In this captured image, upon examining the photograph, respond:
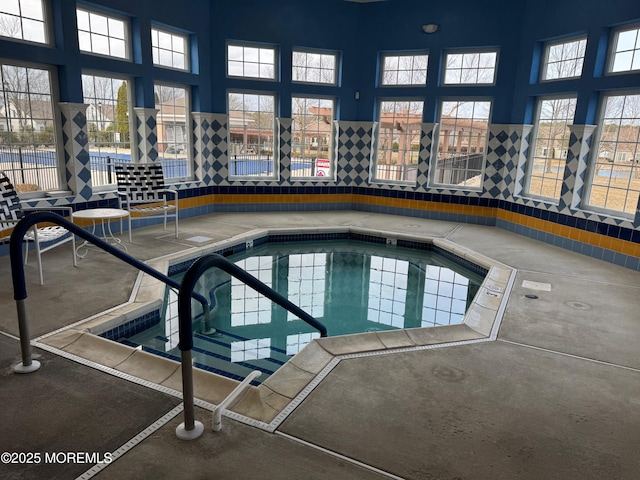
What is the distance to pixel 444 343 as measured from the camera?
3154 mm

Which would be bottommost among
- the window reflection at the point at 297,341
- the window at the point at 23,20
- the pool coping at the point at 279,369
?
the window reflection at the point at 297,341

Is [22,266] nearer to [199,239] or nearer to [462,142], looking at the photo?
[199,239]

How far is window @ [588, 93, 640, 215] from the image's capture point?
550 cm

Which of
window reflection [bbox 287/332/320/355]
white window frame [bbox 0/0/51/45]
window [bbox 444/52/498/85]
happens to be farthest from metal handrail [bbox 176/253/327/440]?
window [bbox 444/52/498/85]

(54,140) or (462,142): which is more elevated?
(462,142)

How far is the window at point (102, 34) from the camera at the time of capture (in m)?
5.53

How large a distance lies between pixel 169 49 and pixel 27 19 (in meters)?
2.14

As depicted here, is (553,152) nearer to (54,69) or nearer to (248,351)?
(248,351)

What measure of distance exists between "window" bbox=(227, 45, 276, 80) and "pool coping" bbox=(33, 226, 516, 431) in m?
4.67

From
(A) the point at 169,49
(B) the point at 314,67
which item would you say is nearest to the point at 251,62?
(B) the point at 314,67

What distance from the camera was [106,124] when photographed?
20.0 ft

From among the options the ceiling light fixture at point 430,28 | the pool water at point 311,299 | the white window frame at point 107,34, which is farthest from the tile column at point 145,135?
the ceiling light fixture at point 430,28

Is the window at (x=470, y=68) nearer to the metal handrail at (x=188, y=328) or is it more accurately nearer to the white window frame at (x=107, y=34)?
the white window frame at (x=107, y=34)

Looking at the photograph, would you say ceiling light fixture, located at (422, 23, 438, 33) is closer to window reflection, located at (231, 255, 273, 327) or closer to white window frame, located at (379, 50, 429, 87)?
white window frame, located at (379, 50, 429, 87)
